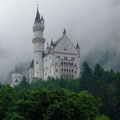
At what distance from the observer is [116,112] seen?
70.2 meters

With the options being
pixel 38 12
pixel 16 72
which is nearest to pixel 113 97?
pixel 38 12

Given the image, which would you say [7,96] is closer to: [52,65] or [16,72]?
[52,65]

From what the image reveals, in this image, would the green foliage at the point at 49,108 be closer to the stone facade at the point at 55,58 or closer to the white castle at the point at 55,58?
the white castle at the point at 55,58

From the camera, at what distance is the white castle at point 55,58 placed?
12156 centimetres

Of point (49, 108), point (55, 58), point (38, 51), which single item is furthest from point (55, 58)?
point (49, 108)

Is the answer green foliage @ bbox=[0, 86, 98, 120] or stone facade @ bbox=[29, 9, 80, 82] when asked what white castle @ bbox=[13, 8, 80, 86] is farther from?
green foliage @ bbox=[0, 86, 98, 120]

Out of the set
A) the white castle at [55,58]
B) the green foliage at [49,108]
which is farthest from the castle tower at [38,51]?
the green foliage at [49,108]

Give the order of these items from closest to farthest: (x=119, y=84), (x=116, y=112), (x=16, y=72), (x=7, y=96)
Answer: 1. (x=7, y=96)
2. (x=116, y=112)
3. (x=119, y=84)
4. (x=16, y=72)

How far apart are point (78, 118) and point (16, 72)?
102013mm

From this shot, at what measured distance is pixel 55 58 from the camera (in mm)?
122250

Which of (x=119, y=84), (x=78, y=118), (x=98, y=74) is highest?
(x=98, y=74)

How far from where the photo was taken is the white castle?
121562mm

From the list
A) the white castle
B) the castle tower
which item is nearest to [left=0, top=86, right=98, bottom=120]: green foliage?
the white castle

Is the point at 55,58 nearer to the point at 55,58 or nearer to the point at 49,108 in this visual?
the point at 55,58
